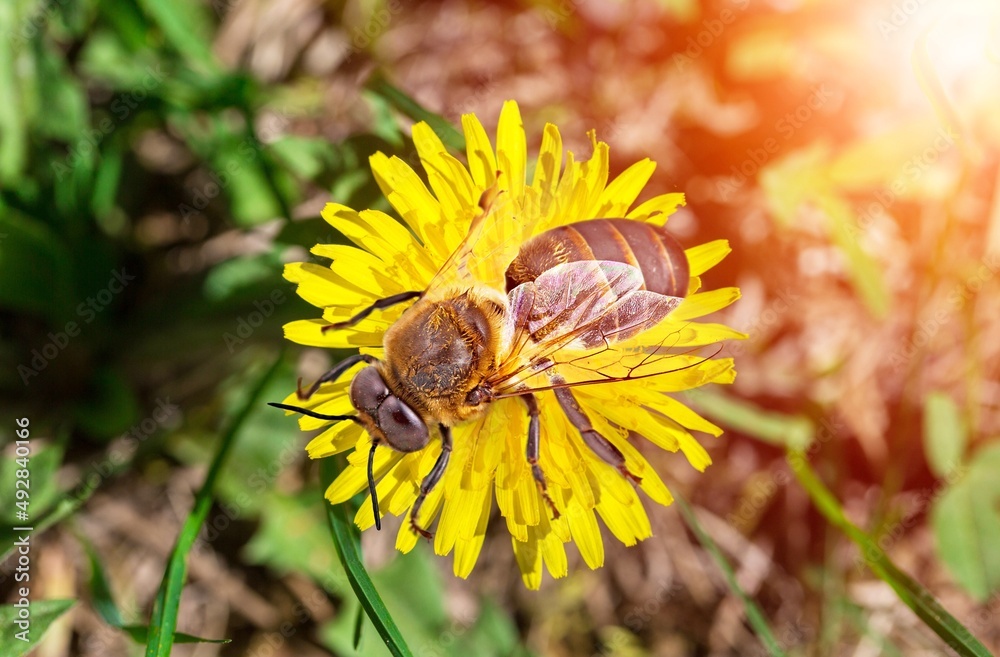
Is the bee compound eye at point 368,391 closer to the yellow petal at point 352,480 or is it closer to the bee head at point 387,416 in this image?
the bee head at point 387,416

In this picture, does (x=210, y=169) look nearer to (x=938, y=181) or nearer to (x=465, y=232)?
(x=465, y=232)

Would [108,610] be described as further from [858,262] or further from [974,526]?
[974,526]

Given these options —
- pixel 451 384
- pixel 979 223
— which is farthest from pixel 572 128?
pixel 451 384

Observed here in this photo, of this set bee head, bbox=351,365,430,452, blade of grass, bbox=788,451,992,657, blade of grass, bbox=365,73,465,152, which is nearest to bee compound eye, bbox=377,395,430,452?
bee head, bbox=351,365,430,452

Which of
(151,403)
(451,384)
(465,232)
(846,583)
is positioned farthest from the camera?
(846,583)

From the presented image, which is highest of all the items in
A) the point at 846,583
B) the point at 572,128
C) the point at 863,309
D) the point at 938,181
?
the point at 572,128

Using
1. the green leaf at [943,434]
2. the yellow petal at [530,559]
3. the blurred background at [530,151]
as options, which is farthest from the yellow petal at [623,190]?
the green leaf at [943,434]

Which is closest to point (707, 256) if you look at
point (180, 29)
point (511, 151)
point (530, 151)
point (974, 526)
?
point (511, 151)
